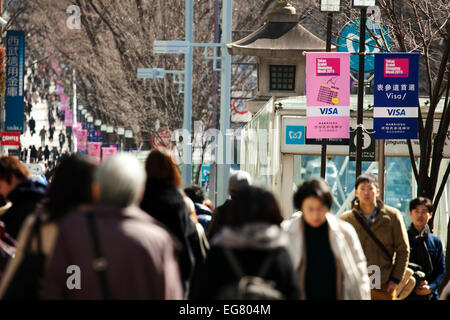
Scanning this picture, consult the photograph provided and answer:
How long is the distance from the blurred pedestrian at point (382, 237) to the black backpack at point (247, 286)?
3756 millimetres

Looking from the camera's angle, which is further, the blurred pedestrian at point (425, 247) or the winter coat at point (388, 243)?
the blurred pedestrian at point (425, 247)

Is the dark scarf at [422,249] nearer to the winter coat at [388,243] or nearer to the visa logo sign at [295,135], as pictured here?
the winter coat at [388,243]

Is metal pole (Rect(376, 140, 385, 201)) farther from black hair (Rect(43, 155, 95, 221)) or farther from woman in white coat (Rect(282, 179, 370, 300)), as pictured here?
black hair (Rect(43, 155, 95, 221))

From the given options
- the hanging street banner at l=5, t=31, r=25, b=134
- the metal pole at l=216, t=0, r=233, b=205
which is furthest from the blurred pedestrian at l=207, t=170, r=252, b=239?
the hanging street banner at l=5, t=31, r=25, b=134

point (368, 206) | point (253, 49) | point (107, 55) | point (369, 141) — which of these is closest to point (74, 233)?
point (368, 206)

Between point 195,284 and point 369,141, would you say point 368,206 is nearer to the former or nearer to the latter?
point 195,284

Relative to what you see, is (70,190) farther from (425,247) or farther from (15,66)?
(15,66)

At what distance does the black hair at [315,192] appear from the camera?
6129 millimetres

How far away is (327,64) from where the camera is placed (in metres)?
14.6

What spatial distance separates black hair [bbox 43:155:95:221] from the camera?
4.52 metres

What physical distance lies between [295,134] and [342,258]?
42.6 feet

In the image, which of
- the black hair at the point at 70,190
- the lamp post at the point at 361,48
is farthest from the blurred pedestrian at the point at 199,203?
the black hair at the point at 70,190

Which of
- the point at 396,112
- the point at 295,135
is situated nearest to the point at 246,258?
the point at 396,112

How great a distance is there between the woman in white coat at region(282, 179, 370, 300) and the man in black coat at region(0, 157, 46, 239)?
1.93 metres
